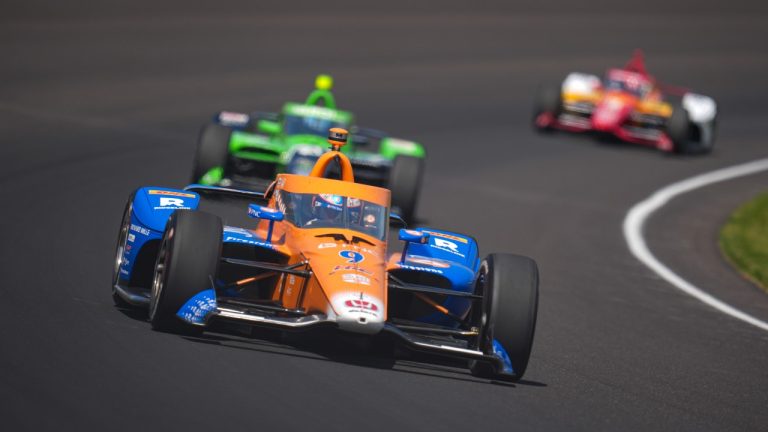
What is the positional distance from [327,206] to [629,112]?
17.2 m

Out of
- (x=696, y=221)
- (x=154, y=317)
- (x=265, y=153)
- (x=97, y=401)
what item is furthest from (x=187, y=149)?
(x=97, y=401)

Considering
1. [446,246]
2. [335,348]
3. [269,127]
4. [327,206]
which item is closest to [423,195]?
[269,127]

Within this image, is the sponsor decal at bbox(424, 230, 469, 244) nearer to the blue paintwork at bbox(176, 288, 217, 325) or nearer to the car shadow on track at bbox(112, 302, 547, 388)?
the car shadow on track at bbox(112, 302, 547, 388)

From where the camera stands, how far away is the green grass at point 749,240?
1722 centimetres

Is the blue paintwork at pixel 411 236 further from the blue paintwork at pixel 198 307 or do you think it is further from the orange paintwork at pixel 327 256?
the blue paintwork at pixel 198 307

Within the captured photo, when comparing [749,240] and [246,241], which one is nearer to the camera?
[246,241]

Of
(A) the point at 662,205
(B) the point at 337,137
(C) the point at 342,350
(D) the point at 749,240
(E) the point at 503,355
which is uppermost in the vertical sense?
(B) the point at 337,137

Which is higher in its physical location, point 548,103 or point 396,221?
point 548,103

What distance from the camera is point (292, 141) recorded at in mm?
18734

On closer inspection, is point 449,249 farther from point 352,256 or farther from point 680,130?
point 680,130

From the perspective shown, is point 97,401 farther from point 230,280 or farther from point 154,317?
point 230,280

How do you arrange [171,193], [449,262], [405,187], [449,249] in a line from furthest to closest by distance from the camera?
[405,187], [449,249], [171,193], [449,262]

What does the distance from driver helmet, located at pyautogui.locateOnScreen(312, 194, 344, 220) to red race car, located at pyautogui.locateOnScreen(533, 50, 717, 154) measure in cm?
1675

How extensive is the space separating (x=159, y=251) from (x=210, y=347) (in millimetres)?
993
